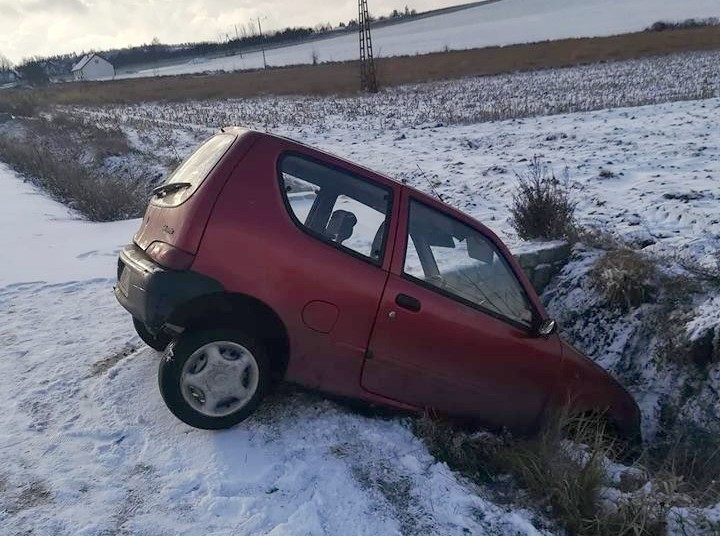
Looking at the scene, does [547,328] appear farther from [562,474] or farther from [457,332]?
[562,474]

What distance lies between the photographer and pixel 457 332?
3611 millimetres

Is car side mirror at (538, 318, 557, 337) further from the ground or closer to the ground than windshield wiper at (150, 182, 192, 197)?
closer to the ground

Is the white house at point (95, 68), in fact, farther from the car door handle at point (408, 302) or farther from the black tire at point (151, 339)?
the car door handle at point (408, 302)

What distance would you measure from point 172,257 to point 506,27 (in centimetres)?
8813

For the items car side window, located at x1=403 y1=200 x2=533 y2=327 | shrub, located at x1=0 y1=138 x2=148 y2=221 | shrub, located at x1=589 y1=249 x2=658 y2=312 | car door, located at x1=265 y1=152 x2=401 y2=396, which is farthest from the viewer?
shrub, located at x1=0 y1=138 x2=148 y2=221

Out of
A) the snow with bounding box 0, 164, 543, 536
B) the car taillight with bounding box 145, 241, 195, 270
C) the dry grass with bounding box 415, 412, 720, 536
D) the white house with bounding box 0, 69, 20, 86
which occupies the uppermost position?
the car taillight with bounding box 145, 241, 195, 270

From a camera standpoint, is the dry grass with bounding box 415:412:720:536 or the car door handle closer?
the dry grass with bounding box 415:412:720:536

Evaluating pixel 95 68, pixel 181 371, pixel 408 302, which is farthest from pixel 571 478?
pixel 95 68

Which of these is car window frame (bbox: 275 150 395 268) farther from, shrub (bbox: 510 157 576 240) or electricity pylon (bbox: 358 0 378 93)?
electricity pylon (bbox: 358 0 378 93)

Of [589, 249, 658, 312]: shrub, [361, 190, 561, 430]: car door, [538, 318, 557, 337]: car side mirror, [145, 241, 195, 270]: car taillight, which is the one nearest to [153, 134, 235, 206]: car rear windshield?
[145, 241, 195, 270]: car taillight

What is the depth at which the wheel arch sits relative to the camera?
3.23 m

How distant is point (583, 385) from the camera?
4.18 meters

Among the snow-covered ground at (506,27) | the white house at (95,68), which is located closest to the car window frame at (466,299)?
the snow-covered ground at (506,27)

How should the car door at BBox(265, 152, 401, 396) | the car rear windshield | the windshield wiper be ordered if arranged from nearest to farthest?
the car door at BBox(265, 152, 401, 396) → the car rear windshield → the windshield wiper
